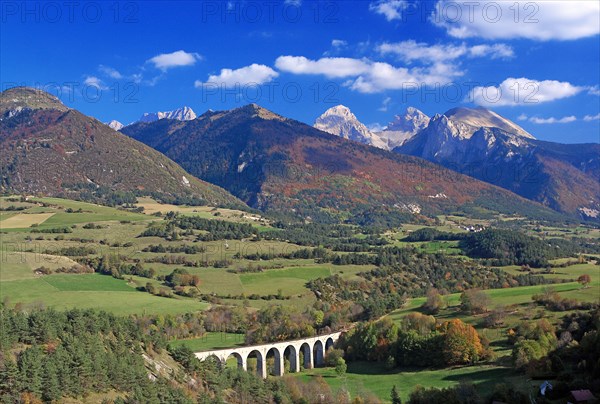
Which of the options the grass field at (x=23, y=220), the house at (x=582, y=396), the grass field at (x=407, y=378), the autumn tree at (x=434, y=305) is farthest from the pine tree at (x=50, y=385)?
the grass field at (x=23, y=220)

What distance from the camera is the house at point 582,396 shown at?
42.8m

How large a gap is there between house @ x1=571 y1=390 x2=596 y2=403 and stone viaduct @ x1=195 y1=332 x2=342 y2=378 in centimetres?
4454

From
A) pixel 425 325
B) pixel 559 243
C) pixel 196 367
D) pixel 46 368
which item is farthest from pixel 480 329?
pixel 559 243

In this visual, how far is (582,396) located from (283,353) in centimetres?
4964

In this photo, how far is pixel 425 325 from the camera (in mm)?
82312

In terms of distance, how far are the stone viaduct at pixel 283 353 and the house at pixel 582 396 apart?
146 ft

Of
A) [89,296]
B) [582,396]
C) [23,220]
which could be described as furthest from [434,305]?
[23,220]

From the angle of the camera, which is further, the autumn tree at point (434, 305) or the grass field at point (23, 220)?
the grass field at point (23, 220)

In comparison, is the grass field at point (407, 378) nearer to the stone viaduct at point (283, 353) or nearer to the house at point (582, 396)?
the stone viaduct at point (283, 353)

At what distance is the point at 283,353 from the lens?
8638cm

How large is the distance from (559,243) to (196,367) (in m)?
164

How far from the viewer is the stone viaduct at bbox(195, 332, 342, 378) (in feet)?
259

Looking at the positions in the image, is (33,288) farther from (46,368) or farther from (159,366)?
(46,368)

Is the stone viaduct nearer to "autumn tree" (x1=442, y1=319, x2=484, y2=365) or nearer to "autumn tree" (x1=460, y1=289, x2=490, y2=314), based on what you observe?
"autumn tree" (x1=460, y1=289, x2=490, y2=314)
